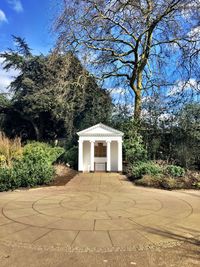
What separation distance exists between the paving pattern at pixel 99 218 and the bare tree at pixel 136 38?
756 cm

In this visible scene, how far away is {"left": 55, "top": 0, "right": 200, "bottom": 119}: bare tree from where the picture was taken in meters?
11.6

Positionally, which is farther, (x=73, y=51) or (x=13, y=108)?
(x=13, y=108)

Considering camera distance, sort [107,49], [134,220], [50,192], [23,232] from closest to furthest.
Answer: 1. [23,232]
2. [134,220]
3. [50,192]
4. [107,49]

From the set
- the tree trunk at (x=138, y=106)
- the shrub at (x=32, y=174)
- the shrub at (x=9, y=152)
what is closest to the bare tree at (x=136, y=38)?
the tree trunk at (x=138, y=106)

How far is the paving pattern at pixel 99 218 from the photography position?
12.2 feet

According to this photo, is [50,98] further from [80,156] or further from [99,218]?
[99,218]

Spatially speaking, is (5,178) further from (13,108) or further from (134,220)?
(13,108)

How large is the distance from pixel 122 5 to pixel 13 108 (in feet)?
45.6

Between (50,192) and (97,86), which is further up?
(97,86)

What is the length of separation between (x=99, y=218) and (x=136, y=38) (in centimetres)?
1134

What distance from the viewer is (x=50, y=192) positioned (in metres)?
7.37

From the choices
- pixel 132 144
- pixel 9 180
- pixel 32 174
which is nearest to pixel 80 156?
pixel 132 144

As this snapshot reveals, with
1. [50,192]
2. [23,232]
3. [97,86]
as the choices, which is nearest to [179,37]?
[97,86]

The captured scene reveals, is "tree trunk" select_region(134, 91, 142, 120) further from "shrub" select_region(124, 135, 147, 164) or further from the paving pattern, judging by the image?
the paving pattern
